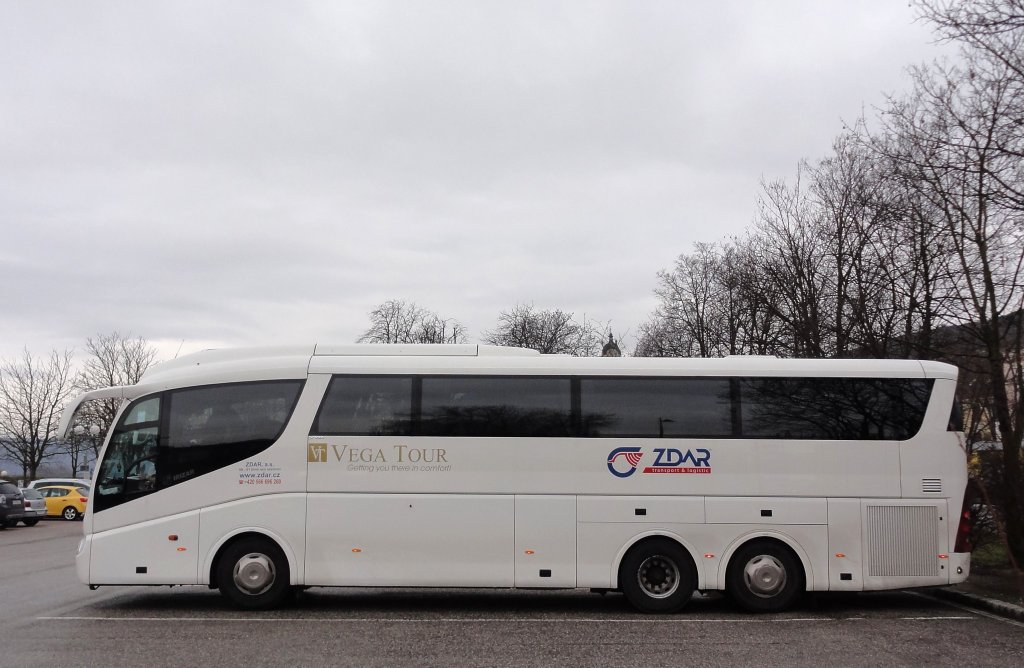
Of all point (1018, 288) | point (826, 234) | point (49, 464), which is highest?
point (826, 234)

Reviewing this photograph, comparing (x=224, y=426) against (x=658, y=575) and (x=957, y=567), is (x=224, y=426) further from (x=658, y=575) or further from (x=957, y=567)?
(x=957, y=567)

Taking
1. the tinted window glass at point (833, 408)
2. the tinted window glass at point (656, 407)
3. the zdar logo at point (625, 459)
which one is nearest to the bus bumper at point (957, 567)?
the tinted window glass at point (833, 408)

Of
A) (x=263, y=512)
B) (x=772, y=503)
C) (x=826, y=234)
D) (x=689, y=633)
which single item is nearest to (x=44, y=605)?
(x=263, y=512)

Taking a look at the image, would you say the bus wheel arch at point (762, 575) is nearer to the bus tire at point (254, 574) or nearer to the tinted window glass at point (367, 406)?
the tinted window glass at point (367, 406)

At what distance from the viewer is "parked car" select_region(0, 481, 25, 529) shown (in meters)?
28.7

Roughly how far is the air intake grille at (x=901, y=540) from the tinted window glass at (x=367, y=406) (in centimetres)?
598

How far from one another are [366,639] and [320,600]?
9.73 feet

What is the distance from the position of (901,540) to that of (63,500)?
108 ft

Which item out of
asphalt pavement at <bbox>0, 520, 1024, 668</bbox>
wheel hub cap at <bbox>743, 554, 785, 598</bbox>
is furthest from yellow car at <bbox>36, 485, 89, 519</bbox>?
wheel hub cap at <bbox>743, 554, 785, 598</bbox>

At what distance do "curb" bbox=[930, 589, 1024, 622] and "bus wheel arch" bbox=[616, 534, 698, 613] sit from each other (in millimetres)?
3585

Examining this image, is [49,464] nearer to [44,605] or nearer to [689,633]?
[44,605]

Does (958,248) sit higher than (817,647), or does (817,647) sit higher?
(958,248)

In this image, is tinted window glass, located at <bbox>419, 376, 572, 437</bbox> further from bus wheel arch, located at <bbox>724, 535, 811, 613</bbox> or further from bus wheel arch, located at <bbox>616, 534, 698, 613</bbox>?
bus wheel arch, located at <bbox>724, 535, 811, 613</bbox>

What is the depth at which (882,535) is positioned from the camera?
11.1m
